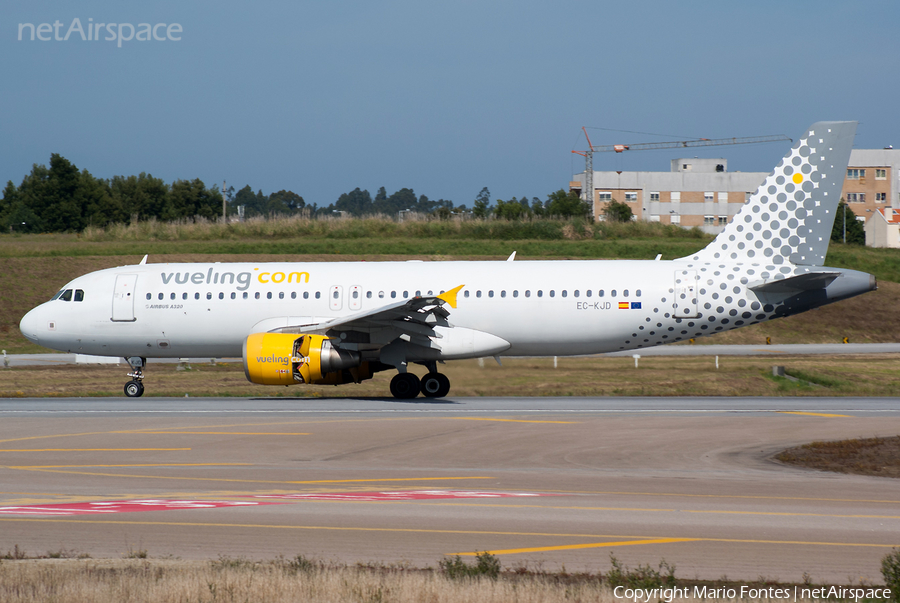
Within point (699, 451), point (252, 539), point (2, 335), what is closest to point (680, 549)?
point (252, 539)

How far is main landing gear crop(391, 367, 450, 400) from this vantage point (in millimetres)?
23859

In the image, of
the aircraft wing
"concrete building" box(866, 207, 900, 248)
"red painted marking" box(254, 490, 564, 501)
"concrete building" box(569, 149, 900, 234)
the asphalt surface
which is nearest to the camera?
"red painted marking" box(254, 490, 564, 501)

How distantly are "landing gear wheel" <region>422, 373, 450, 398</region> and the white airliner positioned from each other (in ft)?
0.11

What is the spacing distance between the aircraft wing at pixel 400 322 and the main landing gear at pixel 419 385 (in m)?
1.15

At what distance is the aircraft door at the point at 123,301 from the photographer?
82.5 ft

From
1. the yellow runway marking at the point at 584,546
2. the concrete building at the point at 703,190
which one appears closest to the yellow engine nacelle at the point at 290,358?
the yellow runway marking at the point at 584,546

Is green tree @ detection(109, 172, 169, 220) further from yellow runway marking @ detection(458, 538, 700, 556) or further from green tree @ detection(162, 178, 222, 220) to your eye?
yellow runway marking @ detection(458, 538, 700, 556)

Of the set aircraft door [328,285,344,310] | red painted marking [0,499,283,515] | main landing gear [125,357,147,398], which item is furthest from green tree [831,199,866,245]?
red painted marking [0,499,283,515]

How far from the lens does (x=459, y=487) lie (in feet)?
40.8

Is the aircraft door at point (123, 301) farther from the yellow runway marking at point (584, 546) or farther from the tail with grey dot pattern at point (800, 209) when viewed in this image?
the yellow runway marking at point (584, 546)

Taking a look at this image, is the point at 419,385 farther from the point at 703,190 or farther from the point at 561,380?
the point at 703,190

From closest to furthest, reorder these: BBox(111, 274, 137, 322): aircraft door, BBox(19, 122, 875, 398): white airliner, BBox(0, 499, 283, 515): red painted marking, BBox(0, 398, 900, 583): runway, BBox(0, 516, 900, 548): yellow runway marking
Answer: BBox(0, 398, 900, 583): runway, BBox(0, 516, 900, 548): yellow runway marking, BBox(0, 499, 283, 515): red painted marking, BBox(19, 122, 875, 398): white airliner, BBox(111, 274, 137, 322): aircraft door

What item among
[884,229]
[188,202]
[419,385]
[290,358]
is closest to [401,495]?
[290,358]

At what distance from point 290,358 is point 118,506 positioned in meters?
10.8
